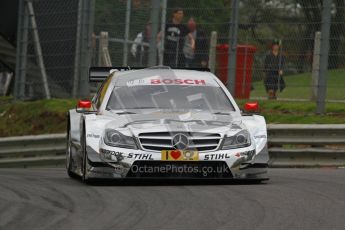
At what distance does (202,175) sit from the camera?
38.0ft

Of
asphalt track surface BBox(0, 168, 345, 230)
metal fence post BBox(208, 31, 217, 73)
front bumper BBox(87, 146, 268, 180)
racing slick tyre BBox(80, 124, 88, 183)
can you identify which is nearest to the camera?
asphalt track surface BBox(0, 168, 345, 230)

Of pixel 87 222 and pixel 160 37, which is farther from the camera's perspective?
pixel 160 37

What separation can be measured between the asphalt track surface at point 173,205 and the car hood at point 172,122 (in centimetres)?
58

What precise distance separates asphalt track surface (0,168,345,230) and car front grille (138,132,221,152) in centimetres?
40

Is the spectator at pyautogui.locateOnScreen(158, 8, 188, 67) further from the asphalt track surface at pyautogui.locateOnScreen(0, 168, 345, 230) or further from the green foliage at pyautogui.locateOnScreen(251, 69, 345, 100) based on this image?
the asphalt track surface at pyautogui.locateOnScreen(0, 168, 345, 230)

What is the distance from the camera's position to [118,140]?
38.1 ft

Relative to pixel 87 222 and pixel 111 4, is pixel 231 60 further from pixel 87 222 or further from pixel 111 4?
pixel 87 222

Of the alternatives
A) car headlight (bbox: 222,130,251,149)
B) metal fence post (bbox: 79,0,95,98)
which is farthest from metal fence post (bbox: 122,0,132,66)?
car headlight (bbox: 222,130,251,149)

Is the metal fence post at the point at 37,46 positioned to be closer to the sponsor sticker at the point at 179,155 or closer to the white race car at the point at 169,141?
the white race car at the point at 169,141

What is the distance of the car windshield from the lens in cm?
1277

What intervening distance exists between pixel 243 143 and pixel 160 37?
7581mm

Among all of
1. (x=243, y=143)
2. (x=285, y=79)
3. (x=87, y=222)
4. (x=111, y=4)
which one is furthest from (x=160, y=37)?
(x=87, y=222)

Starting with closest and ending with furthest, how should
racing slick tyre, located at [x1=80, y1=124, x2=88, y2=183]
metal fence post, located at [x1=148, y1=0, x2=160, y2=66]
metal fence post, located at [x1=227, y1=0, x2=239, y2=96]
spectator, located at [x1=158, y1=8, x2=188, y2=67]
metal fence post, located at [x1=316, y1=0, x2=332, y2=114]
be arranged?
racing slick tyre, located at [x1=80, y1=124, x2=88, y2=183] → metal fence post, located at [x1=316, y1=0, x2=332, y2=114] → metal fence post, located at [x1=227, y1=0, x2=239, y2=96] → spectator, located at [x1=158, y1=8, x2=188, y2=67] → metal fence post, located at [x1=148, y1=0, x2=160, y2=66]

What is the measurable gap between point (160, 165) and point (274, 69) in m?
6.57
